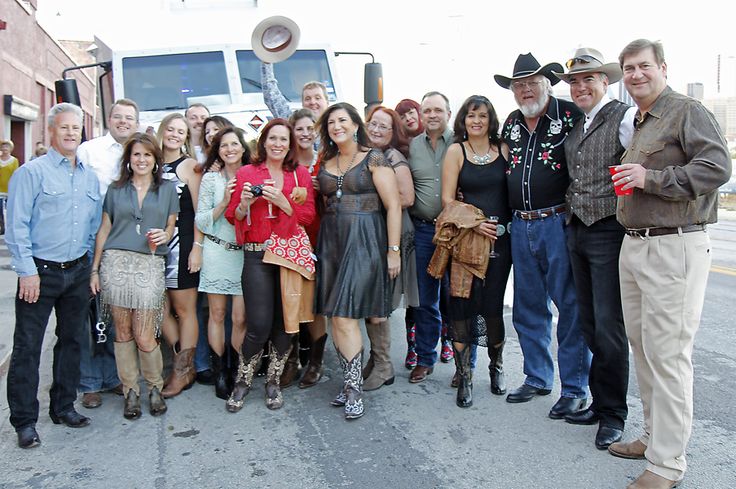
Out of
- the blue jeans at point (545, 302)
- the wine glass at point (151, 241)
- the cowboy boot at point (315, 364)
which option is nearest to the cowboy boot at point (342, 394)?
the cowboy boot at point (315, 364)

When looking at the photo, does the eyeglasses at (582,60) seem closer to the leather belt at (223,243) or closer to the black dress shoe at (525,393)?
the black dress shoe at (525,393)

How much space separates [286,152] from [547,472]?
257cm

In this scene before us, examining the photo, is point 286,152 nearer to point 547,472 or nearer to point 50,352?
point 547,472

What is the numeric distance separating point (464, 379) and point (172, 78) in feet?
15.8

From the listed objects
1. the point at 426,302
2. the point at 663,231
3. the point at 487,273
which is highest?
the point at 663,231

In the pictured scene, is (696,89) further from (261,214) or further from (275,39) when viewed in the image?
(261,214)

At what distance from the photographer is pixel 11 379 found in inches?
153

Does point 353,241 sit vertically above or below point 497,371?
above

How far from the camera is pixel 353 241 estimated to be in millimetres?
4445

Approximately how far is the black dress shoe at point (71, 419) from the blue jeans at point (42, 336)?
3 centimetres

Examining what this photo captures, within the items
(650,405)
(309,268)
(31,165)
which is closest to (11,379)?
(31,165)

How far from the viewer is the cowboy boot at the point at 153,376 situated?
14.5 ft

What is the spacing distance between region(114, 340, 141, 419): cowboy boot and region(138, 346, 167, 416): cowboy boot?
63mm

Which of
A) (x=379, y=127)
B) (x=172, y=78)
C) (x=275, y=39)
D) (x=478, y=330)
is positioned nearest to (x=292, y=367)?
(x=478, y=330)
